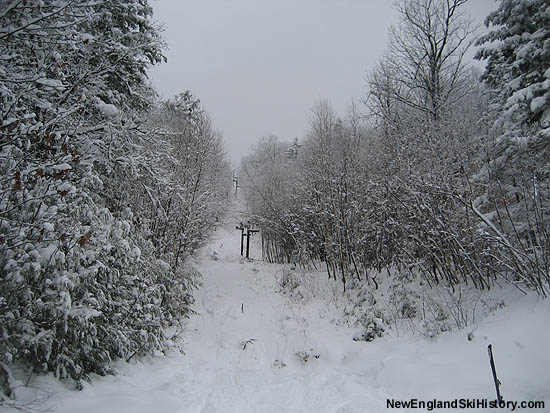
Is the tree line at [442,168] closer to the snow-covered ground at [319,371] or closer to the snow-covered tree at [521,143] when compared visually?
the snow-covered tree at [521,143]

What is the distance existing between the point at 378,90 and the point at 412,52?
199 centimetres

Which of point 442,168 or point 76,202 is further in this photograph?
point 442,168

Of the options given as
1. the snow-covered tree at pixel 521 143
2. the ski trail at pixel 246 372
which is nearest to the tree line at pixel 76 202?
the ski trail at pixel 246 372

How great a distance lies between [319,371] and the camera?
546cm

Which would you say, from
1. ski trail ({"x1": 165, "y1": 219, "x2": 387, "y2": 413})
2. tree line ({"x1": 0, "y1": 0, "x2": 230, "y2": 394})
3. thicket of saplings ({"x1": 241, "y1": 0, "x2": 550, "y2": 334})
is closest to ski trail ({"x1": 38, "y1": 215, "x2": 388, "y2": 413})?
ski trail ({"x1": 165, "y1": 219, "x2": 387, "y2": 413})

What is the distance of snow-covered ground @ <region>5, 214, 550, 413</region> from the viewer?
3736 mm

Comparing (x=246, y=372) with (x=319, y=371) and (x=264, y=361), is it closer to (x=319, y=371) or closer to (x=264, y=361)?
(x=264, y=361)

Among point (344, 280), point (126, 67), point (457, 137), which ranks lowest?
point (344, 280)

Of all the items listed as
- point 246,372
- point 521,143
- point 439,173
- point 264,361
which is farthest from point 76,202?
point 521,143

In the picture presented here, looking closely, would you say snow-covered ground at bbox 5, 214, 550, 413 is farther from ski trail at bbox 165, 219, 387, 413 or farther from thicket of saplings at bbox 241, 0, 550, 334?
thicket of saplings at bbox 241, 0, 550, 334

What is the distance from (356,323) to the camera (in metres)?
7.09

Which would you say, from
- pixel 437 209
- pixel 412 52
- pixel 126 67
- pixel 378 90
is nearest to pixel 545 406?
pixel 437 209

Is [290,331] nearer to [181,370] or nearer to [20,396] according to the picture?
[181,370]

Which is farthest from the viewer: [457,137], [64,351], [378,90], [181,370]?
[378,90]
